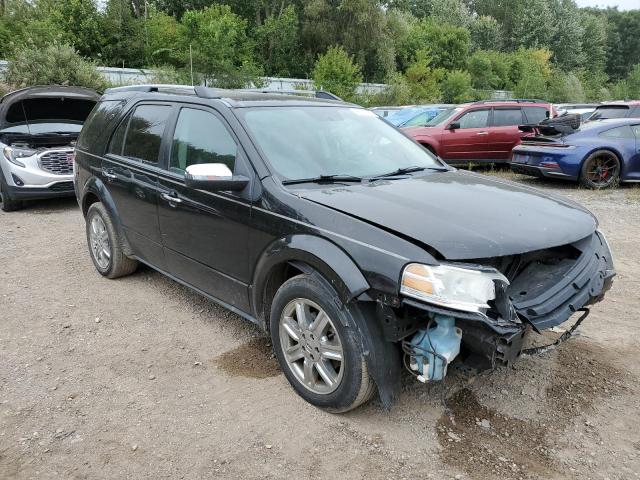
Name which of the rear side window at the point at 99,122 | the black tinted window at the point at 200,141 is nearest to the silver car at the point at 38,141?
the rear side window at the point at 99,122

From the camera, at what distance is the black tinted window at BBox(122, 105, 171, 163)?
13.8 ft

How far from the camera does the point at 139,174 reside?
170 inches

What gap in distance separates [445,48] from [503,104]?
34189mm

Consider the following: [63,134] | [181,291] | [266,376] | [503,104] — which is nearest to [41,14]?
[63,134]

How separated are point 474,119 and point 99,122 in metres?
9.12

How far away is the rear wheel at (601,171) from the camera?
9992 millimetres

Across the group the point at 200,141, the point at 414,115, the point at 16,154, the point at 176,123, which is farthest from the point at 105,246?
the point at 414,115

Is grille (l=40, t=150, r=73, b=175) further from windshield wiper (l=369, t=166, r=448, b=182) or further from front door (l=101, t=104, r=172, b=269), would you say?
windshield wiper (l=369, t=166, r=448, b=182)

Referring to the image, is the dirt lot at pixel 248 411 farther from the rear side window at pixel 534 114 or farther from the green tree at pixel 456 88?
the green tree at pixel 456 88

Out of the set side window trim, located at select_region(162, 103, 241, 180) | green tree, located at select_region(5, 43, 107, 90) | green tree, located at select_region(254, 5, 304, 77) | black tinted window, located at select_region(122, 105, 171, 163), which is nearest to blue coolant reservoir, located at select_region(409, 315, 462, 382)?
side window trim, located at select_region(162, 103, 241, 180)

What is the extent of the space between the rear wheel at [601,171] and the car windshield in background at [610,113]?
110 inches

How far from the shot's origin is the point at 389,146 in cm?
405

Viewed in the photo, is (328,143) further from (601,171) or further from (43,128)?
(601,171)

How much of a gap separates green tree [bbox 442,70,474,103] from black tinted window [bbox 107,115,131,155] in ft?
109
